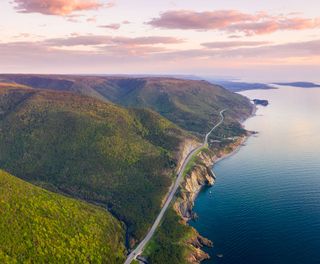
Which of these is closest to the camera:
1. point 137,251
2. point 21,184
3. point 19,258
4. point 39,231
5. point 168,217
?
point 19,258

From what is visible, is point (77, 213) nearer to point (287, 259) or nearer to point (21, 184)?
point (21, 184)

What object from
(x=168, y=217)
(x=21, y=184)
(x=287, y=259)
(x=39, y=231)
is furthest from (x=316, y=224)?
(x=21, y=184)

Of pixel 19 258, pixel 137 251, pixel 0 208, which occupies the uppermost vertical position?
pixel 0 208

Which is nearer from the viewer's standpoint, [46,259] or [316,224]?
[46,259]

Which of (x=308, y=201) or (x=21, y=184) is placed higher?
(x=21, y=184)

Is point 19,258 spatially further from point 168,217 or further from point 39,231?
point 168,217

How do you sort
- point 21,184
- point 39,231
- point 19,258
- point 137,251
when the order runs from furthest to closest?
point 21,184, point 137,251, point 39,231, point 19,258

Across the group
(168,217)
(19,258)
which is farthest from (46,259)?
(168,217)
